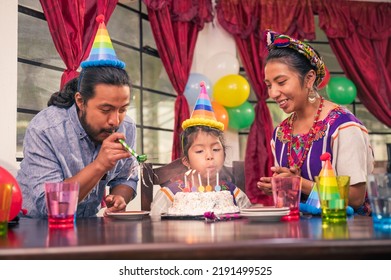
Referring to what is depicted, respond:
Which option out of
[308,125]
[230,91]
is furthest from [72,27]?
[308,125]

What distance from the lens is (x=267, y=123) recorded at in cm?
509

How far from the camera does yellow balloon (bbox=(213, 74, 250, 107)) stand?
4484 mm

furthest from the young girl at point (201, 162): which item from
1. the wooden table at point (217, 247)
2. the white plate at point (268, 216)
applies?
the wooden table at point (217, 247)

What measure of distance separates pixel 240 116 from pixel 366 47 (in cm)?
194

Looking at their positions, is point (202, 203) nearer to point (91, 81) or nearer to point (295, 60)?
point (91, 81)

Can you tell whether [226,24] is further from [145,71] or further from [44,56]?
[44,56]

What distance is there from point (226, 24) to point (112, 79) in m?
3.58

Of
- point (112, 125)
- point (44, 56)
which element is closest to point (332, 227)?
point (112, 125)

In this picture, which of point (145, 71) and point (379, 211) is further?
point (145, 71)

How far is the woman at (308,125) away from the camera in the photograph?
1716 millimetres

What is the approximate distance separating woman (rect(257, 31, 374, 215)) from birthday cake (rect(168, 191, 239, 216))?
0.34 meters

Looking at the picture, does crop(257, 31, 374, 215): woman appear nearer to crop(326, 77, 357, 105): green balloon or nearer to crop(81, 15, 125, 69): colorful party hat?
crop(81, 15, 125, 69): colorful party hat

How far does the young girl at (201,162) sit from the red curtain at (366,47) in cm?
372

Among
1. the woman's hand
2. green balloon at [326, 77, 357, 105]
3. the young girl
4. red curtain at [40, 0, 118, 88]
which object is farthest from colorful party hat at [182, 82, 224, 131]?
green balloon at [326, 77, 357, 105]
